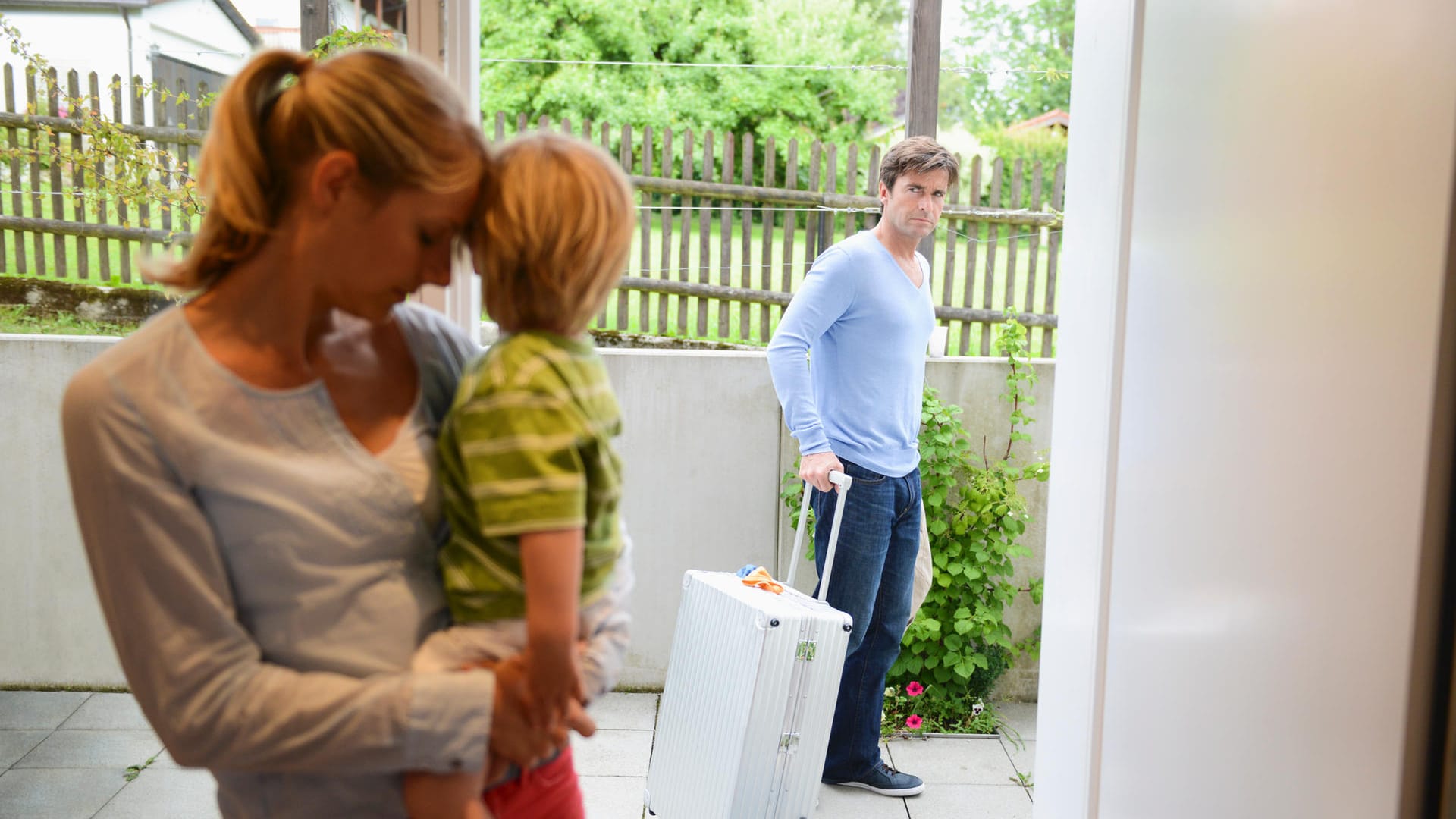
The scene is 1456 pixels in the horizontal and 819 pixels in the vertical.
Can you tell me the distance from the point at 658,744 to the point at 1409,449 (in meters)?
1.97

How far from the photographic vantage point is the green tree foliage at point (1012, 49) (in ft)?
50.7

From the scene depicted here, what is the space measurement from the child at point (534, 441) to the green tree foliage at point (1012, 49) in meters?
15.3

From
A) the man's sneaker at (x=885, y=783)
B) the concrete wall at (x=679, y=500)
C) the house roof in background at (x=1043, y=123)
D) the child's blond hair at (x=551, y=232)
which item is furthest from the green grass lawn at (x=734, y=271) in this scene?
the house roof in background at (x=1043, y=123)

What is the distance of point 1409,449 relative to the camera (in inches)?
50.5

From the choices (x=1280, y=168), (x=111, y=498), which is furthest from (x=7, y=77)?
(x=1280, y=168)

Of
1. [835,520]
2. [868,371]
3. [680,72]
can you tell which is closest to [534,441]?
[835,520]

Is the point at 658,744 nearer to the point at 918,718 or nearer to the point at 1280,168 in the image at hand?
the point at 918,718

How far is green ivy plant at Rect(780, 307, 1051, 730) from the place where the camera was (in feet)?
11.8

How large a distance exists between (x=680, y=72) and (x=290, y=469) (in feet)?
35.5

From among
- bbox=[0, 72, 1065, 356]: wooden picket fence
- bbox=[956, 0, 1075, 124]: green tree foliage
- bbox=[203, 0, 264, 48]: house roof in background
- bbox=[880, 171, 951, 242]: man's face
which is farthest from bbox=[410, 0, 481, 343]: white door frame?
bbox=[956, 0, 1075, 124]: green tree foliage

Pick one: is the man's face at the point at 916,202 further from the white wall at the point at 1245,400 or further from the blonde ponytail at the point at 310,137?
the blonde ponytail at the point at 310,137

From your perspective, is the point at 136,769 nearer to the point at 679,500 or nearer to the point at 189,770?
the point at 189,770

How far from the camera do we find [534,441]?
36.9 inches

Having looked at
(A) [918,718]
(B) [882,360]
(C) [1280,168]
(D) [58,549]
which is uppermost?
(C) [1280,168]
